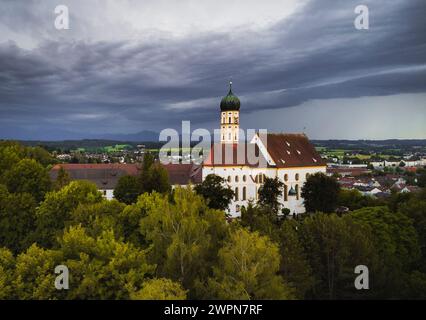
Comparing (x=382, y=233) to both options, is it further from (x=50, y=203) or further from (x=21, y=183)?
(x=21, y=183)

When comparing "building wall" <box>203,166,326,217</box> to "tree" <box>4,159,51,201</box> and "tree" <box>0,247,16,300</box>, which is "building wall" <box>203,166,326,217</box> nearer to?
"tree" <box>4,159,51,201</box>

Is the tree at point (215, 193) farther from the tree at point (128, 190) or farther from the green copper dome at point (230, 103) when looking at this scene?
the green copper dome at point (230, 103)

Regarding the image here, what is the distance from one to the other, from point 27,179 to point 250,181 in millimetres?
39611

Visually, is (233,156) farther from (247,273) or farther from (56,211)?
(247,273)

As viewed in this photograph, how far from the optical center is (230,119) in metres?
76.5

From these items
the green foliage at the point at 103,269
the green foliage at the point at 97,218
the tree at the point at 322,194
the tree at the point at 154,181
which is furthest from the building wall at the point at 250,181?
the green foliage at the point at 103,269

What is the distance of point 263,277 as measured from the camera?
21891 millimetres

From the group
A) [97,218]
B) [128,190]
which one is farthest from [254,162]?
[97,218]

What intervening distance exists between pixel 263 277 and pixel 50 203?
1727 centimetres

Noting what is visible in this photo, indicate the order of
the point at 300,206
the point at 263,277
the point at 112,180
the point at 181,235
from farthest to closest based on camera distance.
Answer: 1. the point at 112,180
2. the point at 300,206
3. the point at 181,235
4. the point at 263,277

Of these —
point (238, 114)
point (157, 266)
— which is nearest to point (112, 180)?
point (238, 114)

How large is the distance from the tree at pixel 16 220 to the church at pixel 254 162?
37.8 metres

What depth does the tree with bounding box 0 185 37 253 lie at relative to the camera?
31641 millimetres
